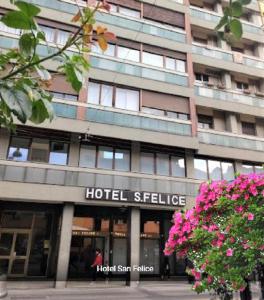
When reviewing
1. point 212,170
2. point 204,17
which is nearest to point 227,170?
point 212,170

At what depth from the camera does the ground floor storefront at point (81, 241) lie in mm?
16297

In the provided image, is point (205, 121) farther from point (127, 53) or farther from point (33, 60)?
point (33, 60)

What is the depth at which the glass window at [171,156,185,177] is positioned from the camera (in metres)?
18.1

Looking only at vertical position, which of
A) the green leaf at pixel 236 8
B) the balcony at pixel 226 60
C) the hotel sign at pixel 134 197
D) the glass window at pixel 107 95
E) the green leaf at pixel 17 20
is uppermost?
the balcony at pixel 226 60

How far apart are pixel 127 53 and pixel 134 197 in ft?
28.0

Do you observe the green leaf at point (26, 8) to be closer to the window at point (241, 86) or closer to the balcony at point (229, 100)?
the balcony at point (229, 100)

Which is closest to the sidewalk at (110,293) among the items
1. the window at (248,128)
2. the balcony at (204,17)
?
the window at (248,128)

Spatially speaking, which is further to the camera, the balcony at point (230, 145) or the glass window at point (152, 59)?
the glass window at point (152, 59)

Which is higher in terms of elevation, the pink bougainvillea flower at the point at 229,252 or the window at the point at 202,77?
the window at the point at 202,77

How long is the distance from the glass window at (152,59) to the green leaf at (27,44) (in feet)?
59.2

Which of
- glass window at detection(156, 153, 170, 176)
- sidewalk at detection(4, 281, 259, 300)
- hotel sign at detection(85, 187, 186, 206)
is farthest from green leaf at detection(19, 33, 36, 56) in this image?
glass window at detection(156, 153, 170, 176)

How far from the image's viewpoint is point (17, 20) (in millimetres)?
1442

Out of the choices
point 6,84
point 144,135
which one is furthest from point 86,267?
point 6,84

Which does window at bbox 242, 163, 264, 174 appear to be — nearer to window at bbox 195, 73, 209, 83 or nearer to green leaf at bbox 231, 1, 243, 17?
window at bbox 195, 73, 209, 83
